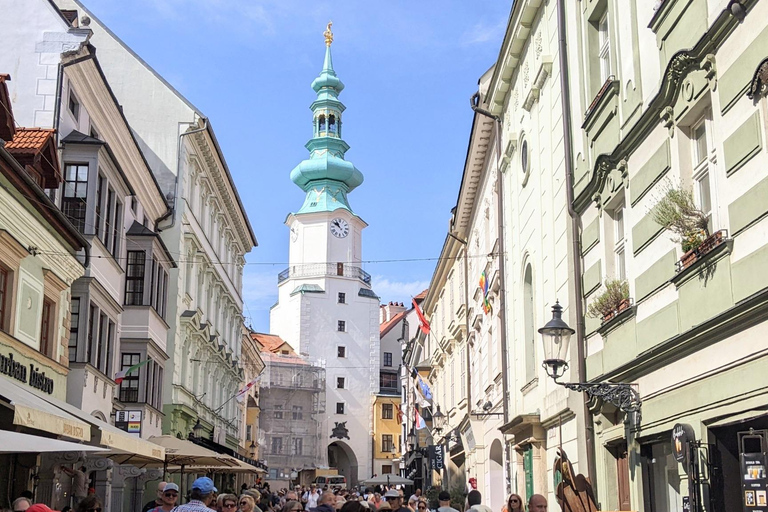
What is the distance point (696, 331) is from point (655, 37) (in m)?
4.05

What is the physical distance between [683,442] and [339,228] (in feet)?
274

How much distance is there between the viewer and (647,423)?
12336mm

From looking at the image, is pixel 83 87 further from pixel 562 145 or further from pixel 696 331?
pixel 696 331

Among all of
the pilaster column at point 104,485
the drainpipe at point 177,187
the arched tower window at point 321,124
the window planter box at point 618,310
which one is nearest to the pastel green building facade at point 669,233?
→ the window planter box at point 618,310

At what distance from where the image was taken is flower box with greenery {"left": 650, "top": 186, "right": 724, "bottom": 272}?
10.4m

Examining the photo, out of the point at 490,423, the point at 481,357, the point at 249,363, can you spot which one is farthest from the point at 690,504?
the point at 249,363

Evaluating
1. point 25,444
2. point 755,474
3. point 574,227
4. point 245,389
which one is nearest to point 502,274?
point 574,227

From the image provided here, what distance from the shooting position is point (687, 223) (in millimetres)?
10516

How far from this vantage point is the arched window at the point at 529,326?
68.6 ft

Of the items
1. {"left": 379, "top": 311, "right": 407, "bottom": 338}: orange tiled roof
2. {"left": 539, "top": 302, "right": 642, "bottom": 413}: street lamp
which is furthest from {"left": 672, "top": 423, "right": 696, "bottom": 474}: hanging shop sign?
{"left": 379, "top": 311, "right": 407, "bottom": 338}: orange tiled roof

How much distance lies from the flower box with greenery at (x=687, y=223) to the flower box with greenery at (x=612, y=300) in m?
2.47

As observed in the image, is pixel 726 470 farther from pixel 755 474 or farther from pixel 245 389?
pixel 245 389

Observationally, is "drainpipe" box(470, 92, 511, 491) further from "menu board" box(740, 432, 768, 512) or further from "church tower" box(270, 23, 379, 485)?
"church tower" box(270, 23, 379, 485)

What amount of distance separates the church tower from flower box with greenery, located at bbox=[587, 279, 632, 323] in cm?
7747
